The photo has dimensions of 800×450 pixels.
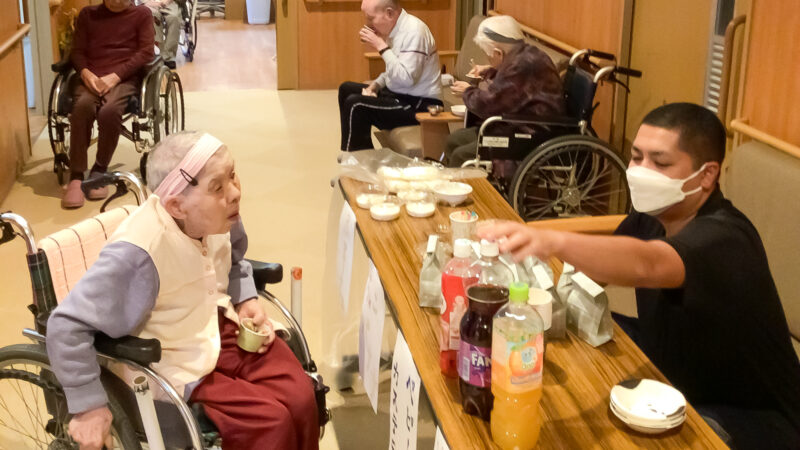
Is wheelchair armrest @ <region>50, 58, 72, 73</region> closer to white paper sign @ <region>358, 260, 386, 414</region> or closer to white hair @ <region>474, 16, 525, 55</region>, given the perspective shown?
white hair @ <region>474, 16, 525, 55</region>

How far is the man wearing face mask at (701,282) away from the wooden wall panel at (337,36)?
19.9ft

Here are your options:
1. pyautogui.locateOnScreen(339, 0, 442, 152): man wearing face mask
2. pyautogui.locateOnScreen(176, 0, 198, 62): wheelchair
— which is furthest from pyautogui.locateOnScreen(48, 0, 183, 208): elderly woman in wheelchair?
pyautogui.locateOnScreen(176, 0, 198, 62): wheelchair

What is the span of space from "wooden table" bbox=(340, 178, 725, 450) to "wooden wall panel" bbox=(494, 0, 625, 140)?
259 centimetres

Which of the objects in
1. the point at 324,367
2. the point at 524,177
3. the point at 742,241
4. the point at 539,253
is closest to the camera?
the point at 539,253

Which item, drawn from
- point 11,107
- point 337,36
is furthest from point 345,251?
point 337,36

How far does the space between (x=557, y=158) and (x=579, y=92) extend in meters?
0.32

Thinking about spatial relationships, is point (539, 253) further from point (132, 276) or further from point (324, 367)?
point (324, 367)

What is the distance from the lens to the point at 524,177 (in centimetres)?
391

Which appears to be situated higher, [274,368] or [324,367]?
[274,368]

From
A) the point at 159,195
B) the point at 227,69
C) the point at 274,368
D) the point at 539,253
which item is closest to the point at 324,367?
the point at 274,368

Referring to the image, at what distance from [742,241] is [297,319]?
3.63 feet

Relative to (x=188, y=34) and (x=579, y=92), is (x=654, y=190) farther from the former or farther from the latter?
(x=188, y=34)

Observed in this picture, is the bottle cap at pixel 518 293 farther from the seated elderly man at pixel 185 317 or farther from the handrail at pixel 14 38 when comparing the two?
the handrail at pixel 14 38

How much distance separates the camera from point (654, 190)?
1.81 m
